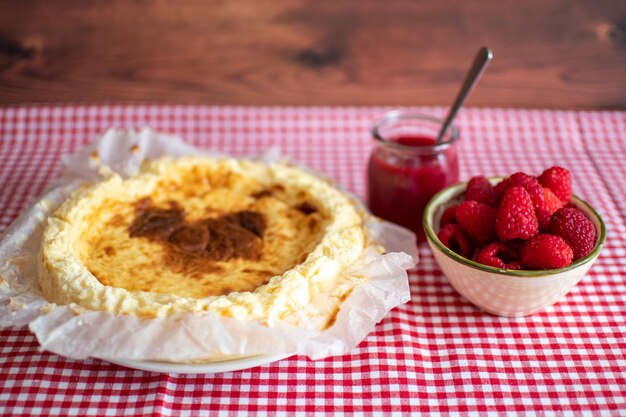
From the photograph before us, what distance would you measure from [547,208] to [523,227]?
12 centimetres

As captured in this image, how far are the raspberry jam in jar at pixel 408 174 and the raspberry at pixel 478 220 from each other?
0.31 m

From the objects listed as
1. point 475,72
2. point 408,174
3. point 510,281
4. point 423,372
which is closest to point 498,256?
point 510,281

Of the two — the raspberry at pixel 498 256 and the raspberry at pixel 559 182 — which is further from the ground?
the raspberry at pixel 559 182

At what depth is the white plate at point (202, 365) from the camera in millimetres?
1291

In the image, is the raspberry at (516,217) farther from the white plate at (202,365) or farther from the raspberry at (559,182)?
the white plate at (202,365)

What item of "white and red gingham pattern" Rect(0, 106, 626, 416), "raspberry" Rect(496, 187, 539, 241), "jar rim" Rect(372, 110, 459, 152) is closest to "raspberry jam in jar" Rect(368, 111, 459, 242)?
A: "jar rim" Rect(372, 110, 459, 152)

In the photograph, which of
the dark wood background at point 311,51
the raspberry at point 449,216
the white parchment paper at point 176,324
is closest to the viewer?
the white parchment paper at point 176,324

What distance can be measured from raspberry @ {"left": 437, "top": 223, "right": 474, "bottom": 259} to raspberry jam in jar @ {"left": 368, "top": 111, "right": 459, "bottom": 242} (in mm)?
282

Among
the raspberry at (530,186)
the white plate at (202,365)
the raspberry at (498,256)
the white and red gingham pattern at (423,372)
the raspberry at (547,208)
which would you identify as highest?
the raspberry at (530,186)

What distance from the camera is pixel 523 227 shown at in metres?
1.40

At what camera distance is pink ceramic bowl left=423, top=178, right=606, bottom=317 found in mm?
1404

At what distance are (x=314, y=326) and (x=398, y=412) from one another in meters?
0.25

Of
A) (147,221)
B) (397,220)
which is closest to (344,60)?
(397,220)

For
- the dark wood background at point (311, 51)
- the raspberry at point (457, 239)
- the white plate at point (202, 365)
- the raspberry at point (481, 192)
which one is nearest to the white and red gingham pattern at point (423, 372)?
the white plate at point (202, 365)
